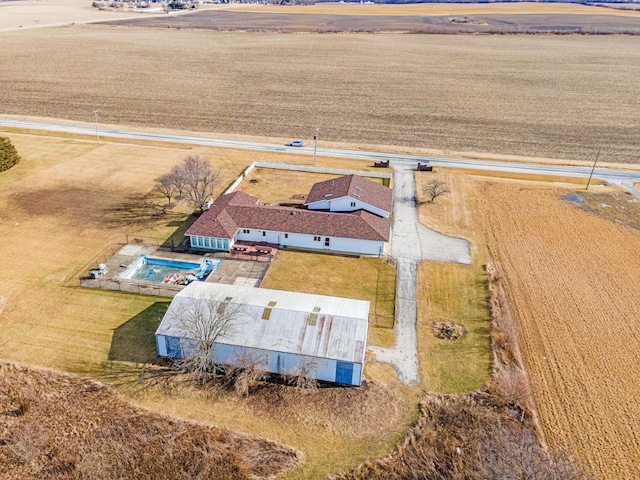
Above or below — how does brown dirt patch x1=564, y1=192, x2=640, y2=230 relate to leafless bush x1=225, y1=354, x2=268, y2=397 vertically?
above

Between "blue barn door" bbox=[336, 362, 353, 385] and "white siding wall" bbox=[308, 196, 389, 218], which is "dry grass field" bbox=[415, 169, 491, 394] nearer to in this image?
"blue barn door" bbox=[336, 362, 353, 385]

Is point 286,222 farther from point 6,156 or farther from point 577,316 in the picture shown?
point 6,156

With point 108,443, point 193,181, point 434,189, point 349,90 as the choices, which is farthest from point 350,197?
point 349,90

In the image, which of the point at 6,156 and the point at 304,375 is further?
→ the point at 6,156

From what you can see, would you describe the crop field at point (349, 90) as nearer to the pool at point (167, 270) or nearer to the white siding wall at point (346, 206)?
the white siding wall at point (346, 206)

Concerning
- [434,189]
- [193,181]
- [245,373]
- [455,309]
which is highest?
[193,181]

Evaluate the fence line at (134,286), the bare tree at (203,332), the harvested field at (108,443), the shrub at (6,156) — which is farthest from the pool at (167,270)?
the shrub at (6,156)

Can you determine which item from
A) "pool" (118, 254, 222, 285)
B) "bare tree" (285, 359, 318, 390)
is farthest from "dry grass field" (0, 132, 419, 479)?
"pool" (118, 254, 222, 285)

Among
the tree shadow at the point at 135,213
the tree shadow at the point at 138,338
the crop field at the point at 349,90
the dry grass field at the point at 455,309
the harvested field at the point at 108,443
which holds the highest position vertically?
the crop field at the point at 349,90
